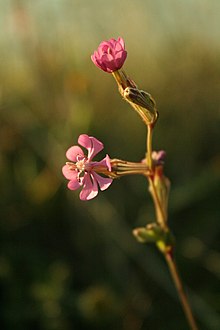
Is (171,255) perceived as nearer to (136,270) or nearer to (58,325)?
(58,325)

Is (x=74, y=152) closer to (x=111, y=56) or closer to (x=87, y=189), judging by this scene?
(x=87, y=189)

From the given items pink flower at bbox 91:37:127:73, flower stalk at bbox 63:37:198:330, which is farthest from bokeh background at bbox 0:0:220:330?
pink flower at bbox 91:37:127:73

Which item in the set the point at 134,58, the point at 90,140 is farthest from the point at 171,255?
the point at 134,58

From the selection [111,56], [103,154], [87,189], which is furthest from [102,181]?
[103,154]

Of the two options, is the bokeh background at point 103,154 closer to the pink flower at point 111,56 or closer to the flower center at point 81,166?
the flower center at point 81,166

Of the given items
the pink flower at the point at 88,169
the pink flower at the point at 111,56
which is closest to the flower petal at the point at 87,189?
the pink flower at the point at 88,169
